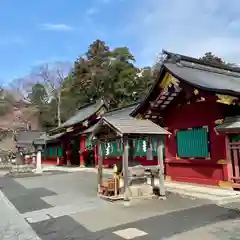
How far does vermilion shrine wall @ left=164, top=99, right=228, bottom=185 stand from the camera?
40.4ft

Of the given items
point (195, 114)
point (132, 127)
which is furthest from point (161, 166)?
point (195, 114)

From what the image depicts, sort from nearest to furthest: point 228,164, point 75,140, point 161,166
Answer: point 161,166 < point 228,164 < point 75,140

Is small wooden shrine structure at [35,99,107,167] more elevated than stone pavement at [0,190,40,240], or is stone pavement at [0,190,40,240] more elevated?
small wooden shrine structure at [35,99,107,167]

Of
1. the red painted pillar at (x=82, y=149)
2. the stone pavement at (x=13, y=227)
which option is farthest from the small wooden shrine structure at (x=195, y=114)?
the red painted pillar at (x=82, y=149)

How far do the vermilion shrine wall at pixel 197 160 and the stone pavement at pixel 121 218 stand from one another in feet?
7.04

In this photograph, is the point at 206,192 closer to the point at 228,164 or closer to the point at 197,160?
the point at 228,164

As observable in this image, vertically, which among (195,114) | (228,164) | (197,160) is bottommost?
(228,164)

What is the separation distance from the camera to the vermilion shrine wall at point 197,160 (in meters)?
12.3

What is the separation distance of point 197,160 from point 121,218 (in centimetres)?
595

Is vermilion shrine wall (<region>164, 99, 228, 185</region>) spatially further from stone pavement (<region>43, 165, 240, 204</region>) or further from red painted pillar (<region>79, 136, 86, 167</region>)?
Result: red painted pillar (<region>79, 136, 86, 167</region>)

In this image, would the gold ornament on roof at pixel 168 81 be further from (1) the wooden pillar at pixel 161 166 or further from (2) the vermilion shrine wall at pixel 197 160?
(1) the wooden pillar at pixel 161 166

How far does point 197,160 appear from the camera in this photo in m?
13.4

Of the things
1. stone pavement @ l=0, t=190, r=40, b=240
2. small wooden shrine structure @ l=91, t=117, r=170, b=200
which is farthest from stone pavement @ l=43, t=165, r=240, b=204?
stone pavement @ l=0, t=190, r=40, b=240

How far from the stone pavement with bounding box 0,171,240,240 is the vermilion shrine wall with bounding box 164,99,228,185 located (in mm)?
2146
